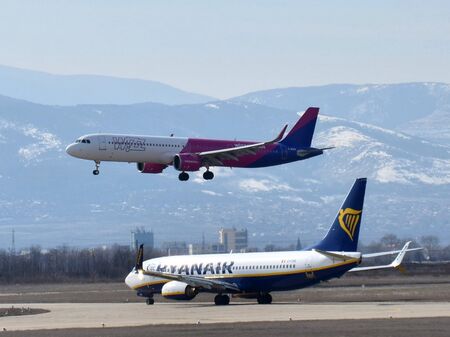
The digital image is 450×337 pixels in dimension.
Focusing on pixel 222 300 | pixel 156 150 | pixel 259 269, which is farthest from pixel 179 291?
pixel 156 150

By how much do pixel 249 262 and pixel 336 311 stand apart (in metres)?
14.8

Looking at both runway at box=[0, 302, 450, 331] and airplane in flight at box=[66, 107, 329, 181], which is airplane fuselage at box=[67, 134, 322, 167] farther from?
runway at box=[0, 302, 450, 331]

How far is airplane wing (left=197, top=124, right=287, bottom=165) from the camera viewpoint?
89.5 metres

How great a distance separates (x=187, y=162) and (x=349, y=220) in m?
11.8

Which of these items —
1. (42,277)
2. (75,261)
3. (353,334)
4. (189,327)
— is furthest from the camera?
(75,261)

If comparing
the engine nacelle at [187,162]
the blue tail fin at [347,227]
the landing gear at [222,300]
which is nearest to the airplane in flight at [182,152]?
the engine nacelle at [187,162]

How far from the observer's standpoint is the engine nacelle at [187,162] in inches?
3477

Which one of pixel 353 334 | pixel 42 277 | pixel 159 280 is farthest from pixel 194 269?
pixel 42 277

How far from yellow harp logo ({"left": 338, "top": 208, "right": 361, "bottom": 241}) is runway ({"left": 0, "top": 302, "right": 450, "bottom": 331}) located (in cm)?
483

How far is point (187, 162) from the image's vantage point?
290 feet

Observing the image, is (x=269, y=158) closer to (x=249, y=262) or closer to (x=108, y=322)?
(x=249, y=262)

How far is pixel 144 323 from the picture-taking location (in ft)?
223

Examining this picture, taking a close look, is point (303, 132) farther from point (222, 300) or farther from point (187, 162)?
point (222, 300)

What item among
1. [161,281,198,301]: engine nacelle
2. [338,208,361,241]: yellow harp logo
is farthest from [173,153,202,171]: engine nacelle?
[338,208,361,241]: yellow harp logo
